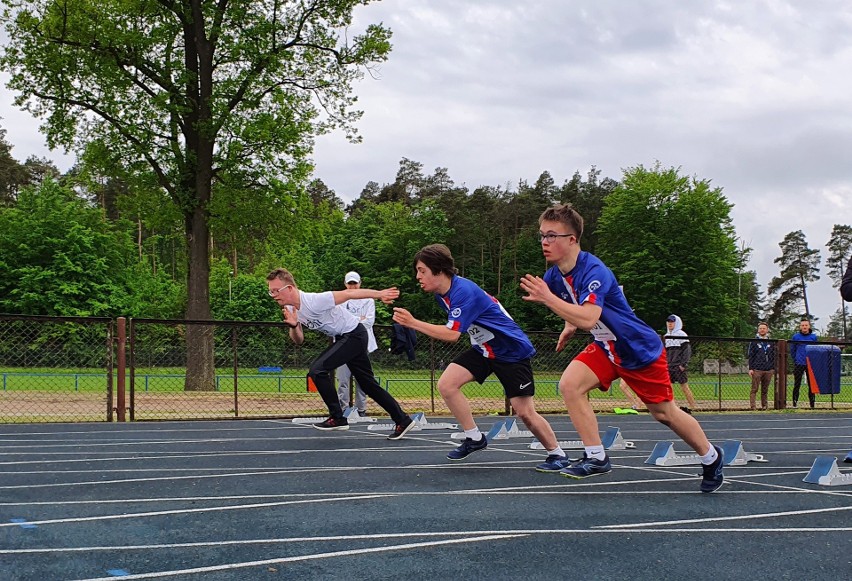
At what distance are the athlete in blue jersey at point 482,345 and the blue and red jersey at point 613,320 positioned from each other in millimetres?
1028

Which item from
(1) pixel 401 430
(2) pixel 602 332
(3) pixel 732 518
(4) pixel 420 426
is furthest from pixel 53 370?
(3) pixel 732 518

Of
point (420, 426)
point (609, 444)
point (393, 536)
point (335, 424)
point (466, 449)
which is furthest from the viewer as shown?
point (420, 426)

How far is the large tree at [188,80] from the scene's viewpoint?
Answer: 2077 centimetres

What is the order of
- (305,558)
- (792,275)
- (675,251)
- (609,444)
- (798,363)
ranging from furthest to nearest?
1. (792,275)
2. (675,251)
3. (798,363)
4. (609,444)
5. (305,558)

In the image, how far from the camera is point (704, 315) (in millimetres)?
48781

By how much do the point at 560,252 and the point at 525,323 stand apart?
4902 centimetres

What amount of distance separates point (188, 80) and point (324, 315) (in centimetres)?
1446

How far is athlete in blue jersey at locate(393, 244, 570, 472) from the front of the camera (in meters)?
6.09

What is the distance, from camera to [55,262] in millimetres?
44250

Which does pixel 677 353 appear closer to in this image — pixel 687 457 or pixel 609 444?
pixel 609 444

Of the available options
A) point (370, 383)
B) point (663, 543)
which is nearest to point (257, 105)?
point (370, 383)

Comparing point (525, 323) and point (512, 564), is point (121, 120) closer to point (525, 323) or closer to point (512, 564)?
point (512, 564)

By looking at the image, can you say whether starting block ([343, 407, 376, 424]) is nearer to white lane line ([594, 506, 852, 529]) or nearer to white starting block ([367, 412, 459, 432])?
white starting block ([367, 412, 459, 432])

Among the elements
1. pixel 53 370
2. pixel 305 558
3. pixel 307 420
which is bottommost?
pixel 307 420
